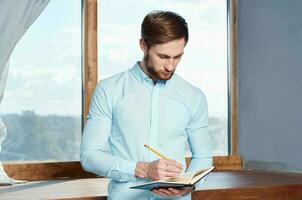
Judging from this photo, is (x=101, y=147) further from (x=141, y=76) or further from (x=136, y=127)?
(x=141, y=76)

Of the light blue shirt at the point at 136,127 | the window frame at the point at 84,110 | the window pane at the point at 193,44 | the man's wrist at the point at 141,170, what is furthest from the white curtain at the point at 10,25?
the man's wrist at the point at 141,170

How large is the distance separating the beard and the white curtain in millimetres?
2064

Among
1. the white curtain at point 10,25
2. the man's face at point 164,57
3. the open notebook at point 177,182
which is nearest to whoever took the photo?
the open notebook at point 177,182

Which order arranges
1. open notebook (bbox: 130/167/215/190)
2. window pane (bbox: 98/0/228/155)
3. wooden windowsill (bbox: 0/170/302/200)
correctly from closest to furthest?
open notebook (bbox: 130/167/215/190)
wooden windowsill (bbox: 0/170/302/200)
window pane (bbox: 98/0/228/155)

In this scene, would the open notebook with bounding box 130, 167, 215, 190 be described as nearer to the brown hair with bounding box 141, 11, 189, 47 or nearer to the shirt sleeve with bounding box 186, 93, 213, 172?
the shirt sleeve with bounding box 186, 93, 213, 172

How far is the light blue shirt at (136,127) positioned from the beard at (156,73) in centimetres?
3

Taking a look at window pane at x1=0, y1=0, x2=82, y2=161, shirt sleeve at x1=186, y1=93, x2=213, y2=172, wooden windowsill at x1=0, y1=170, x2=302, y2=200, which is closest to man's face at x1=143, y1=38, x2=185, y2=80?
shirt sleeve at x1=186, y1=93, x2=213, y2=172

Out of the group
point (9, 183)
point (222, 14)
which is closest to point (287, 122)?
point (222, 14)

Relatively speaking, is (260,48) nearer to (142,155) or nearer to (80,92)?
(80,92)

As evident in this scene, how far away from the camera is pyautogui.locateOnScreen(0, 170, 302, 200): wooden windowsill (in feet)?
11.1

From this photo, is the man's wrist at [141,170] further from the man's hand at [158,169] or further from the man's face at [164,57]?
the man's face at [164,57]

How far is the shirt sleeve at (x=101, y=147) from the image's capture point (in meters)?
1.85

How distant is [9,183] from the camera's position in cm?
396

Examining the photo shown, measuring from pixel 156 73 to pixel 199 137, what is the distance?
25 cm
